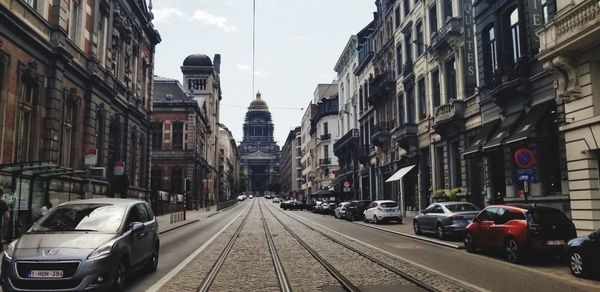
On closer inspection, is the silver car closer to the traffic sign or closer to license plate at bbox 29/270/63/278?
license plate at bbox 29/270/63/278

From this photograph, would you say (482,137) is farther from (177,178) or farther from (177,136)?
(177,136)

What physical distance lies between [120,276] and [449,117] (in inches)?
894

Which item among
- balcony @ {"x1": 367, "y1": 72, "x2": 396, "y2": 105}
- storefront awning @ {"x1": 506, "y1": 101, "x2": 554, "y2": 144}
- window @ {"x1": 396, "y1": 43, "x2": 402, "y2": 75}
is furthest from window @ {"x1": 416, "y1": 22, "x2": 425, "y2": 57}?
storefront awning @ {"x1": 506, "y1": 101, "x2": 554, "y2": 144}

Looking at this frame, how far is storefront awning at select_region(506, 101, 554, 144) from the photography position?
1870 centimetres

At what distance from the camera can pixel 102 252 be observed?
27.2ft

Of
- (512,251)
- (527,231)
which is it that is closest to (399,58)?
(512,251)

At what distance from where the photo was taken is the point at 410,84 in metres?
37.0

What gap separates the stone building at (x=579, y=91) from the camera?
→ 1559 centimetres

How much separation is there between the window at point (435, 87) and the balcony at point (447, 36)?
1.51 metres

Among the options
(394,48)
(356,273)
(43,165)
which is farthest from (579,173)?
(394,48)

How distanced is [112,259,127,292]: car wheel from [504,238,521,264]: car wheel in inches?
375

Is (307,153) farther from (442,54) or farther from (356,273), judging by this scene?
(356,273)

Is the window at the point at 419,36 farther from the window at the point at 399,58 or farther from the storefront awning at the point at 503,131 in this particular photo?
the storefront awning at the point at 503,131

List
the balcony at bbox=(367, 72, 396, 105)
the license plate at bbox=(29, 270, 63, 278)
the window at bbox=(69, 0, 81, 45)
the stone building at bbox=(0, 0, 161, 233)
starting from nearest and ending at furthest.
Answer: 1. the license plate at bbox=(29, 270, 63, 278)
2. the stone building at bbox=(0, 0, 161, 233)
3. the window at bbox=(69, 0, 81, 45)
4. the balcony at bbox=(367, 72, 396, 105)
